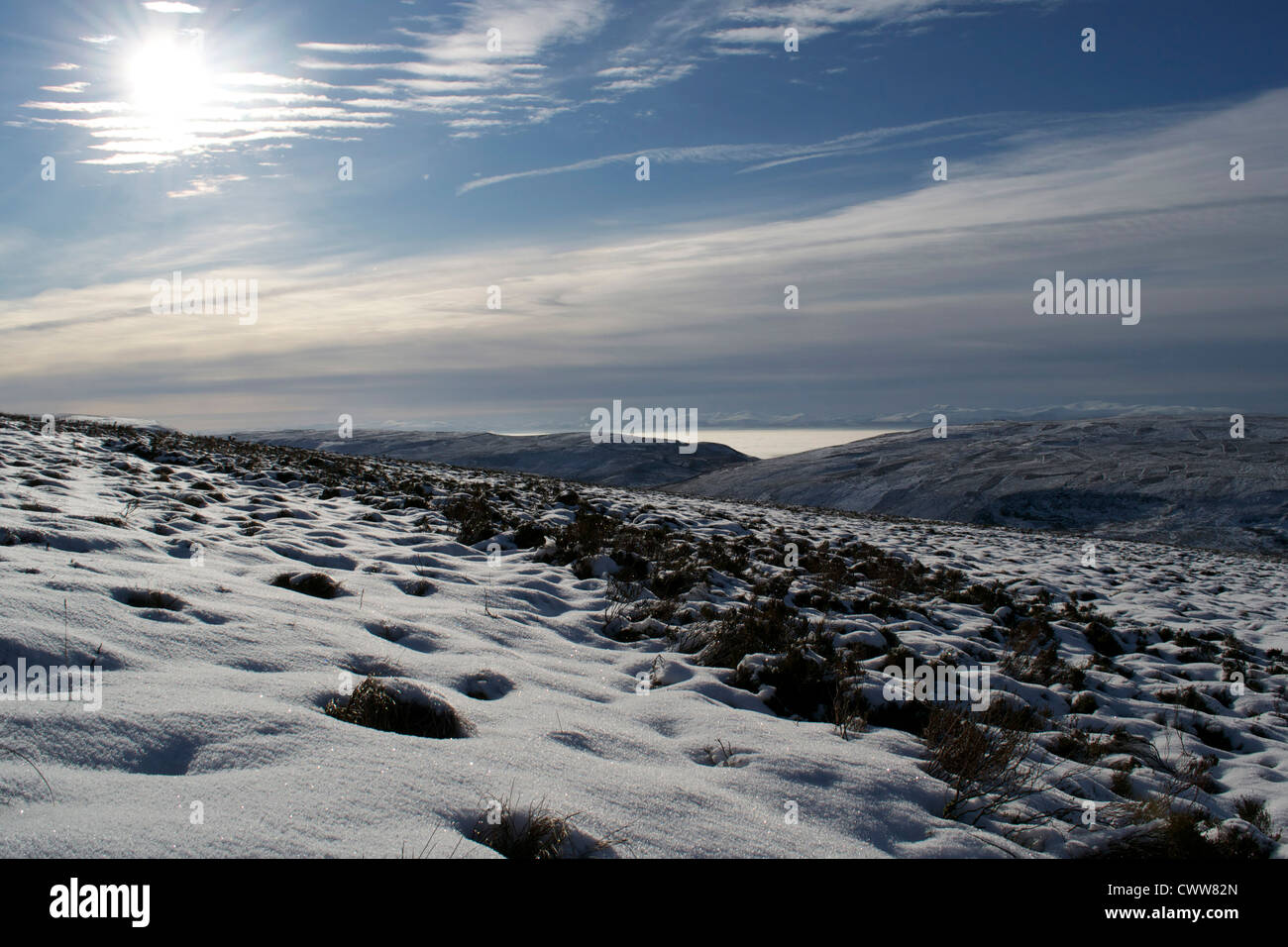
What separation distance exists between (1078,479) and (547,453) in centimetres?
8862

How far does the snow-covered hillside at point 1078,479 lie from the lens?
147ft

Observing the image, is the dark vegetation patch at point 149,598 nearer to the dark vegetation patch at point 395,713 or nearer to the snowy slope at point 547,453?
the dark vegetation patch at point 395,713

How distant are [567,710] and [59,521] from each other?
6.10 metres

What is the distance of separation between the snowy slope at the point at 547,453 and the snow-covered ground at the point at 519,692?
94.9 meters

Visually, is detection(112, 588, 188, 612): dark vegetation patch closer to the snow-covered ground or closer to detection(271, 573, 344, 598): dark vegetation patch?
the snow-covered ground

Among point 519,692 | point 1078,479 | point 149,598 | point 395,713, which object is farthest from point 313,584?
point 1078,479

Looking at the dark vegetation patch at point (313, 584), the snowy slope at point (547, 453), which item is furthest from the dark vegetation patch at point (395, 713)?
the snowy slope at point (547, 453)

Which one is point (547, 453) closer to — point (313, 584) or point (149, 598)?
point (313, 584)

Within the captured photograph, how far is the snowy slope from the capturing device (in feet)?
377
